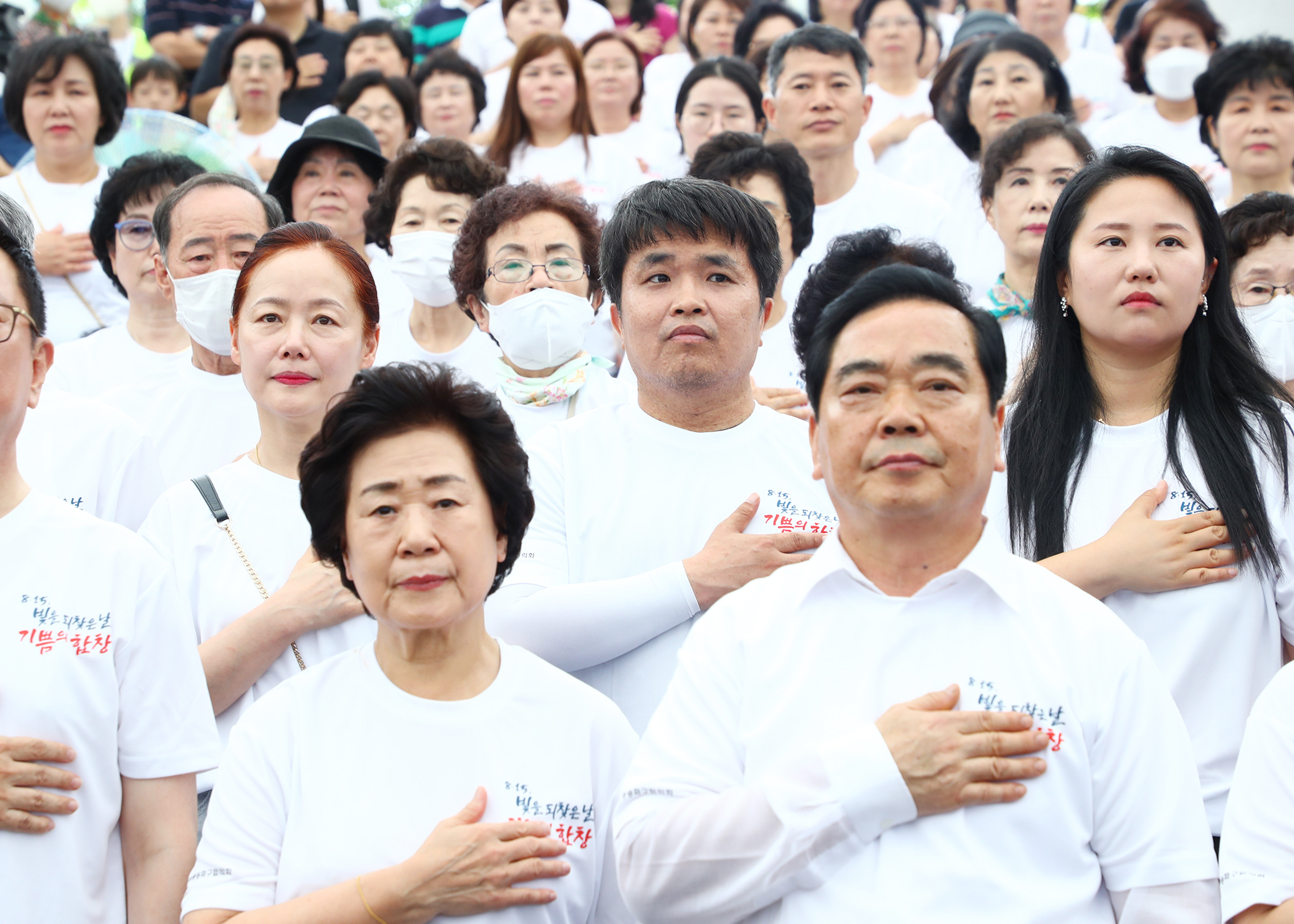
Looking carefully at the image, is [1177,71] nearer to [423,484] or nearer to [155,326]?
[155,326]

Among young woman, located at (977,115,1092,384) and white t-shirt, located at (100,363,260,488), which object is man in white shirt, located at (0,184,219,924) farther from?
young woman, located at (977,115,1092,384)

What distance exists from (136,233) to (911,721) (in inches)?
165

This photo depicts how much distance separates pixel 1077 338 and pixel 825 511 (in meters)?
0.94

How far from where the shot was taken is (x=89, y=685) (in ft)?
9.71

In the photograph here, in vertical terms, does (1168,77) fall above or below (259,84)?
below

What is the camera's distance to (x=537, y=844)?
107 inches

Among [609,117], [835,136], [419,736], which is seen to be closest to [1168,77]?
[835,136]

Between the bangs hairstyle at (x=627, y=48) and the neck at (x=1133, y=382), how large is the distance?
5.33 meters

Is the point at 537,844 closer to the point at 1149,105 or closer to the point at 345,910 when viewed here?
the point at 345,910

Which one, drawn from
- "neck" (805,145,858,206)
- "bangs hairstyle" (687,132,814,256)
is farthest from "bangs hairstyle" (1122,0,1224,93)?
"bangs hairstyle" (687,132,814,256)

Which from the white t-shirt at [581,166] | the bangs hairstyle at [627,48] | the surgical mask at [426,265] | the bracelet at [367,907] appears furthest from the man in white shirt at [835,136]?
the bracelet at [367,907]

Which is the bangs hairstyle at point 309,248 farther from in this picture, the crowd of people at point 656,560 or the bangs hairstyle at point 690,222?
the bangs hairstyle at point 690,222

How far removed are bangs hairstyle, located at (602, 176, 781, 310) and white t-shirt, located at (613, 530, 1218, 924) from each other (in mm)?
1370

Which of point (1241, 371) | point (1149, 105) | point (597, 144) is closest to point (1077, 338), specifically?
point (1241, 371)
